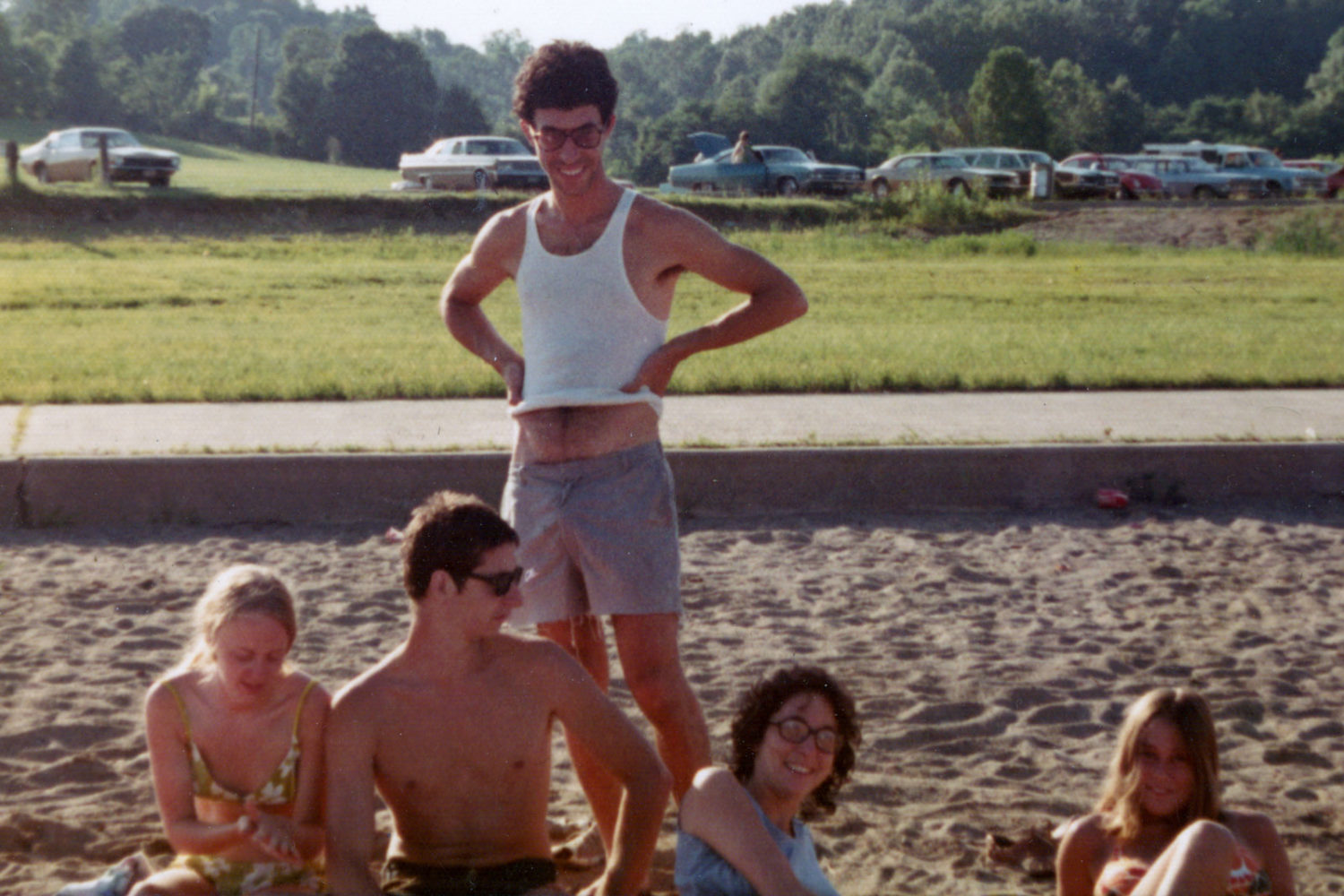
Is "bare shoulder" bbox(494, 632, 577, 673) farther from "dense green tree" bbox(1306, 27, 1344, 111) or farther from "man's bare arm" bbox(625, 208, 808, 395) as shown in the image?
"dense green tree" bbox(1306, 27, 1344, 111)

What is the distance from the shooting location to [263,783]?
10.6ft

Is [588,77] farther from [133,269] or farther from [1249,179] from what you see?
[1249,179]

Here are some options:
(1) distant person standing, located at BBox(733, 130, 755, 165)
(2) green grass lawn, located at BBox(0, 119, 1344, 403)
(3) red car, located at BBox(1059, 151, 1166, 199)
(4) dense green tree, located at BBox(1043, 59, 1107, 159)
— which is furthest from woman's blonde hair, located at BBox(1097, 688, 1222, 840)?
(4) dense green tree, located at BBox(1043, 59, 1107, 159)

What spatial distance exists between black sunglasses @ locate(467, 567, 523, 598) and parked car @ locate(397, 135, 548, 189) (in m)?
30.2

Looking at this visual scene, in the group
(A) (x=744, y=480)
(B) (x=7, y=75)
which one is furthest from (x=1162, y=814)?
(B) (x=7, y=75)

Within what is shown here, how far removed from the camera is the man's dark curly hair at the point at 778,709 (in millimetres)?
3129

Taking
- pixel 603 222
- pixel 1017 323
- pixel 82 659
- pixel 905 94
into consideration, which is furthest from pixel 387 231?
pixel 905 94

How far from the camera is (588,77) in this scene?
11.4 feet

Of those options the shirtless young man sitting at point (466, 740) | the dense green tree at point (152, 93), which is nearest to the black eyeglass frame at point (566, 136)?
the shirtless young man sitting at point (466, 740)

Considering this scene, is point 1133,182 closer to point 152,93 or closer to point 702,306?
point 702,306

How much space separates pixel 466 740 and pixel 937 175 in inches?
1398

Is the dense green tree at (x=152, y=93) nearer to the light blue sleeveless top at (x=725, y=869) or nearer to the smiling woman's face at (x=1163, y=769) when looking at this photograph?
the light blue sleeveless top at (x=725, y=869)

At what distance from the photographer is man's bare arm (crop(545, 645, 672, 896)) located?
2.98 meters

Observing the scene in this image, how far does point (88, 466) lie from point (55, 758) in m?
3.33
